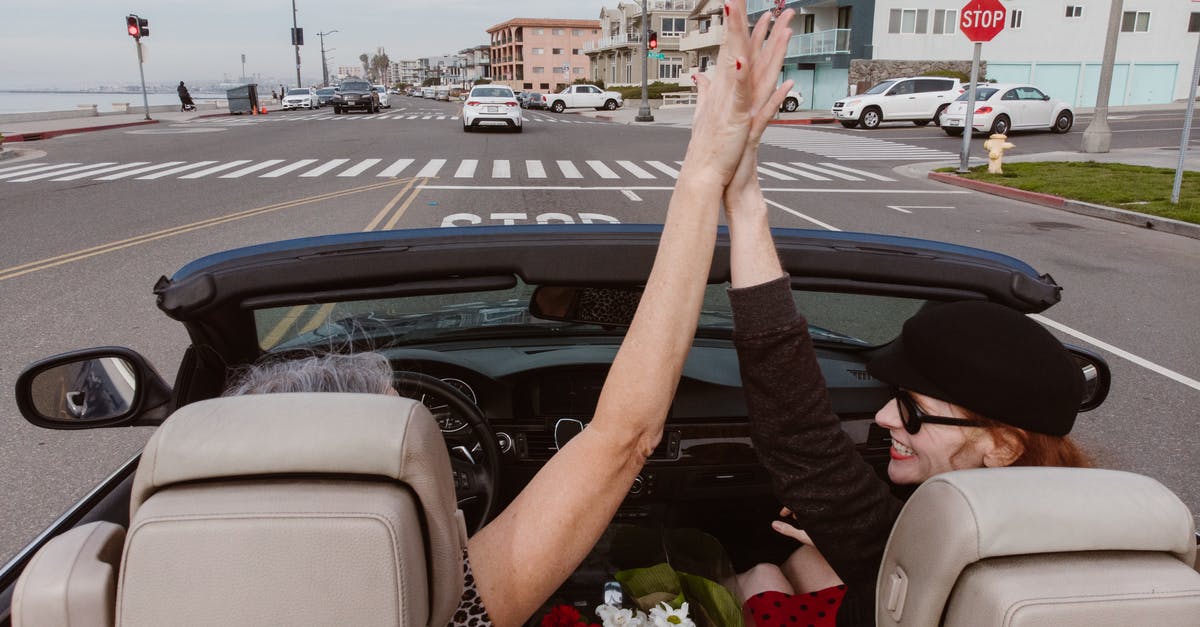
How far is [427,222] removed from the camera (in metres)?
11.0

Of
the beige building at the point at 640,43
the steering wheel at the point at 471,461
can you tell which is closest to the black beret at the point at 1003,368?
the steering wheel at the point at 471,461

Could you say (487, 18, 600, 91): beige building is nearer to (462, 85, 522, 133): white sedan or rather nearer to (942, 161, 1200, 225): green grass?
(462, 85, 522, 133): white sedan

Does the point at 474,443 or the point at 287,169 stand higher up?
the point at 474,443

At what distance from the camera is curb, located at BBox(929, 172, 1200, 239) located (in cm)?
1145

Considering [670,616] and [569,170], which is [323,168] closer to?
[569,170]

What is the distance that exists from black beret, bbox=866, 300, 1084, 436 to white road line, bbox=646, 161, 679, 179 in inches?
604

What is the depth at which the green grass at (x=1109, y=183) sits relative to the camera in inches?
503

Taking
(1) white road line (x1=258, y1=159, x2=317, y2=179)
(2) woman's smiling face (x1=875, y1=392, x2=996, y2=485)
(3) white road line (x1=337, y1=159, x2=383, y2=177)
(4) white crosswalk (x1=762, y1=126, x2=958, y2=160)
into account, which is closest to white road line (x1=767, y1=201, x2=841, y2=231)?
(3) white road line (x1=337, y1=159, x2=383, y2=177)

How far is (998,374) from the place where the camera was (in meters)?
1.54

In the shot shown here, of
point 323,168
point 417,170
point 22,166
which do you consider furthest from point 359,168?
point 22,166

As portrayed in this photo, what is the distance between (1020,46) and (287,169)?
140 feet

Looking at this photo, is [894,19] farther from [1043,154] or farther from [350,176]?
[350,176]

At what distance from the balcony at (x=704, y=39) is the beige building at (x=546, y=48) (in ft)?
180

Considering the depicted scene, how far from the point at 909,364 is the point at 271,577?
127cm
